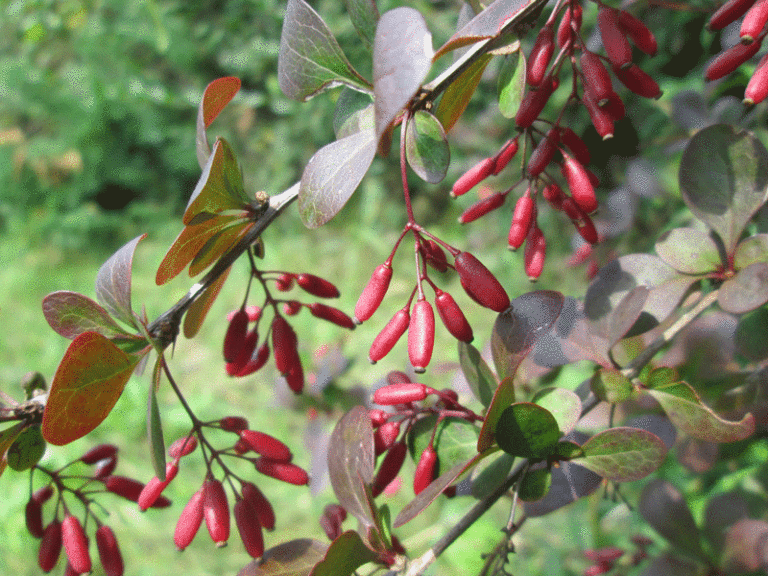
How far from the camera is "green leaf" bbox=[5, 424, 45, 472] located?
19.6 inches

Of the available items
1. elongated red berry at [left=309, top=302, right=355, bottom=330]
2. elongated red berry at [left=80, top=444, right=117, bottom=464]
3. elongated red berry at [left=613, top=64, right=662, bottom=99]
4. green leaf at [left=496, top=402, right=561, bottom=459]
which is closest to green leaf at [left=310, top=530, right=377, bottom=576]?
green leaf at [left=496, top=402, right=561, bottom=459]

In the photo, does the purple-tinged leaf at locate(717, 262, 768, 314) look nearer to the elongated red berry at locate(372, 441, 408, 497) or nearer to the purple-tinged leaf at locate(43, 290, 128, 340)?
the elongated red berry at locate(372, 441, 408, 497)

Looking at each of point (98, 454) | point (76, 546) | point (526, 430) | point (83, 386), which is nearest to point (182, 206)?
point (98, 454)

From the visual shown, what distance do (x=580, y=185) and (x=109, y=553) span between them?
0.60 metres

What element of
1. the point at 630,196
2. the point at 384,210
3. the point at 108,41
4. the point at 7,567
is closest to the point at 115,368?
the point at 630,196

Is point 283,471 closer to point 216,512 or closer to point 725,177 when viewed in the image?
point 216,512

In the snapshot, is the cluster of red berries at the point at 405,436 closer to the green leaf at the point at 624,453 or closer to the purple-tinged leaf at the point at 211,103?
the green leaf at the point at 624,453

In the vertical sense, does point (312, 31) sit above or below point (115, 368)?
above

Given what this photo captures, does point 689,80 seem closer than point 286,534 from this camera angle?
Yes

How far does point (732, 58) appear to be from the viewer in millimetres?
484

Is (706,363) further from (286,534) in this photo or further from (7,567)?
(7,567)

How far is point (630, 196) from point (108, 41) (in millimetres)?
2956

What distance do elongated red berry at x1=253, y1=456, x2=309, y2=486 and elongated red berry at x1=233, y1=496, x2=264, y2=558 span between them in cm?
4

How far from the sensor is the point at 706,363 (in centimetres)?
69
